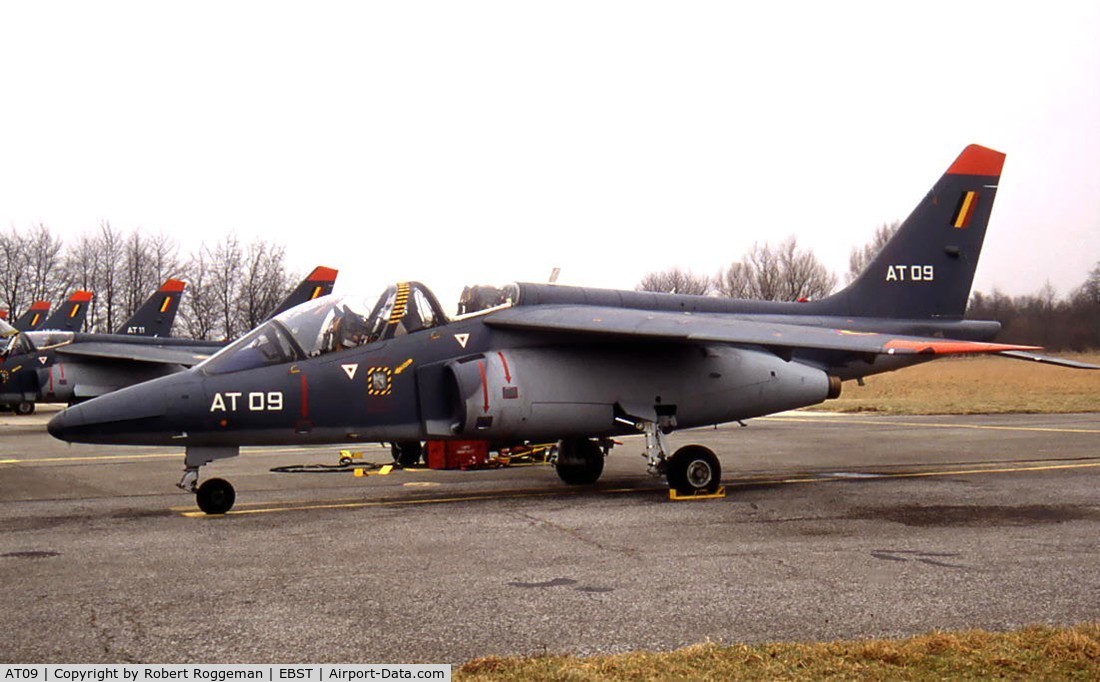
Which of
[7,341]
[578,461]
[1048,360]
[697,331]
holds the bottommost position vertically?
[578,461]

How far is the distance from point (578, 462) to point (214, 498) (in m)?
5.01

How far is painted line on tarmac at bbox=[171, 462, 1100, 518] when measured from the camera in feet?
37.6

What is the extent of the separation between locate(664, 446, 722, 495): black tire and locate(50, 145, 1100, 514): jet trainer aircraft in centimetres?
2

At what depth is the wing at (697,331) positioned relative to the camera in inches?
458

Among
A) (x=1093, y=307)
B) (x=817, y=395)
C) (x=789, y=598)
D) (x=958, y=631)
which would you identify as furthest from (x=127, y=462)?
(x=1093, y=307)

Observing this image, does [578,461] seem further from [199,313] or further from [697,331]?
[199,313]

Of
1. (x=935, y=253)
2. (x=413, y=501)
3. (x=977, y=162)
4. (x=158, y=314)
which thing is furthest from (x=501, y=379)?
(x=158, y=314)

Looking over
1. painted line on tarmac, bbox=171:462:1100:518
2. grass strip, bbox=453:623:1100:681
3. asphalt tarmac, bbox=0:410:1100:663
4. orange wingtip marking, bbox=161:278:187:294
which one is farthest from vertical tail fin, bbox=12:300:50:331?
grass strip, bbox=453:623:1100:681

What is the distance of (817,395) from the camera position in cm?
1339

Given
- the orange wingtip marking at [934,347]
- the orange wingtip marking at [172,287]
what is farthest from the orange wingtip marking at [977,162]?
the orange wingtip marking at [172,287]

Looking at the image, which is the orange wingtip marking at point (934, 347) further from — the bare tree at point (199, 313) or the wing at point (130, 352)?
the bare tree at point (199, 313)

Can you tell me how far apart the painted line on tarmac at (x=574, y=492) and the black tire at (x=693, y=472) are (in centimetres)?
74

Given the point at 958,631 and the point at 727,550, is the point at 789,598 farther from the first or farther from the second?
the point at 727,550

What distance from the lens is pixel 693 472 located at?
1220 centimetres
